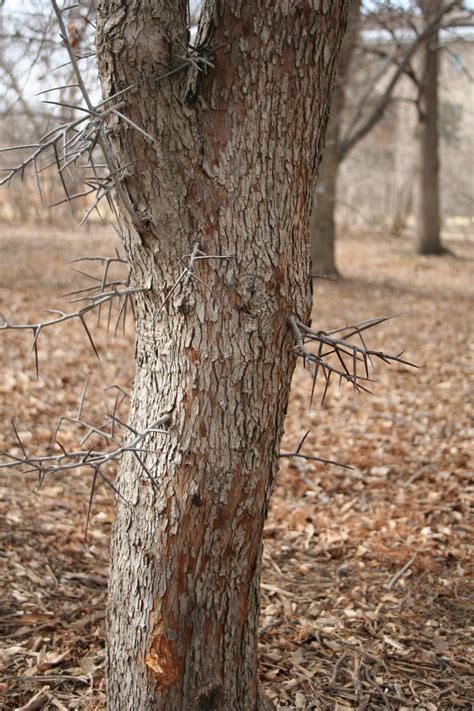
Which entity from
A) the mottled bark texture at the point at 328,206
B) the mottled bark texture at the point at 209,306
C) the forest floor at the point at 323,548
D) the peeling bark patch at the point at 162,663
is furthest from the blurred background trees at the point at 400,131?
the peeling bark patch at the point at 162,663

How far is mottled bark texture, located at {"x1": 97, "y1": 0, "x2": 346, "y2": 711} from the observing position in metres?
1.94

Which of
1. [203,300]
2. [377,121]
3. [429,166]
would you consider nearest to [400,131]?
[429,166]

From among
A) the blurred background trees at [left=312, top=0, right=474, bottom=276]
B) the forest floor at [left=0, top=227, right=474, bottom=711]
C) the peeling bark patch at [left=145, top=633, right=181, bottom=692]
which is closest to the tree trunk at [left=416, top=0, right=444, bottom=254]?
the blurred background trees at [left=312, top=0, right=474, bottom=276]

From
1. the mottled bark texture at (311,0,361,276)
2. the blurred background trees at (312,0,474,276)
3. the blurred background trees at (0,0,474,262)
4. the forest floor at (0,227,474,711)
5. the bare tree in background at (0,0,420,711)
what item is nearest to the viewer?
the bare tree in background at (0,0,420,711)

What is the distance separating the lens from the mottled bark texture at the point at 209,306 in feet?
6.37

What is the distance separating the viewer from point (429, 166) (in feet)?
48.6

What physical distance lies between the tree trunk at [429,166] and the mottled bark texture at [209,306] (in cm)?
1281

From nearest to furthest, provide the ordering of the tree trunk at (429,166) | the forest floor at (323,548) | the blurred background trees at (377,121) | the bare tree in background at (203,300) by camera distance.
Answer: the bare tree in background at (203,300), the forest floor at (323,548), the blurred background trees at (377,121), the tree trunk at (429,166)

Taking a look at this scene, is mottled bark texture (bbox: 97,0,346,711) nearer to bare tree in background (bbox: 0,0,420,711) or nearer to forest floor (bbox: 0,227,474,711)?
bare tree in background (bbox: 0,0,420,711)

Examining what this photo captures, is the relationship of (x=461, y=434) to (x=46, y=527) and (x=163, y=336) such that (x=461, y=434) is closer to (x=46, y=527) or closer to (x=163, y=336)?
(x=46, y=527)

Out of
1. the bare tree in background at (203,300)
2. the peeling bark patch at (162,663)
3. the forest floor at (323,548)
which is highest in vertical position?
the bare tree in background at (203,300)

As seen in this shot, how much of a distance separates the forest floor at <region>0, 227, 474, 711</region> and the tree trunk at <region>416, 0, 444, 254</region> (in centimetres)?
823

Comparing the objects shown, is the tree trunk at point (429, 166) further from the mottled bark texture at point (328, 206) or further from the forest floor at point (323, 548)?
the forest floor at point (323, 548)

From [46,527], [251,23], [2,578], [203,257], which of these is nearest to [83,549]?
[46,527]
